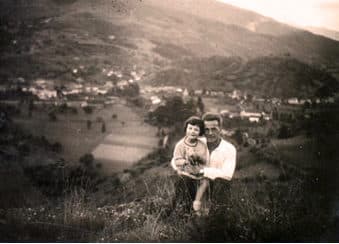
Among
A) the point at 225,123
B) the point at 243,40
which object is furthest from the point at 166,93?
the point at 243,40

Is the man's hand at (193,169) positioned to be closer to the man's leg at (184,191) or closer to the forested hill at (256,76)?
the man's leg at (184,191)

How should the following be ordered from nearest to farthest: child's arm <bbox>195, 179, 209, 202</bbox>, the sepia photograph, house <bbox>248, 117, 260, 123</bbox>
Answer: the sepia photograph → child's arm <bbox>195, 179, 209, 202</bbox> → house <bbox>248, 117, 260, 123</bbox>

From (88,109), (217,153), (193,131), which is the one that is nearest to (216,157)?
(217,153)

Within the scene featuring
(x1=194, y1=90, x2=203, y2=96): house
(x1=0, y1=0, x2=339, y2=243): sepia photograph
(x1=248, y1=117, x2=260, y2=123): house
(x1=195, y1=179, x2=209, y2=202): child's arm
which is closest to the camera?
(x1=0, y1=0, x2=339, y2=243): sepia photograph

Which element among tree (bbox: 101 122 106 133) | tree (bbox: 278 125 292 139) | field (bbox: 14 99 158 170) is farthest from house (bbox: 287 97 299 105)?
tree (bbox: 101 122 106 133)

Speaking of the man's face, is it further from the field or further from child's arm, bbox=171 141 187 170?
the field

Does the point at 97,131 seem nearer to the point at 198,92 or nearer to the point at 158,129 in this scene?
the point at 158,129

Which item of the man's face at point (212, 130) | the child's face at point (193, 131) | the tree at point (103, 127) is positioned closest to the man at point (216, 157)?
the man's face at point (212, 130)
